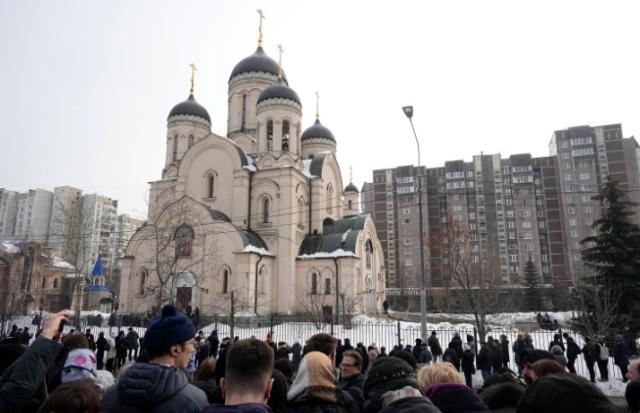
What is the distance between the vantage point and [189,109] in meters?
39.9

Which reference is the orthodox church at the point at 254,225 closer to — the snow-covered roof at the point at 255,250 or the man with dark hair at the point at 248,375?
the snow-covered roof at the point at 255,250

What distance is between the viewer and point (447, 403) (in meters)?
3.15

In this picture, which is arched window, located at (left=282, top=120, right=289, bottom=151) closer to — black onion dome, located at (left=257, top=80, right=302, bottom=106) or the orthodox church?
the orthodox church

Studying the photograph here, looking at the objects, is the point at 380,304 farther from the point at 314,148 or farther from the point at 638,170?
the point at 638,170

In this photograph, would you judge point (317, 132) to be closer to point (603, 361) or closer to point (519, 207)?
point (603, 361)


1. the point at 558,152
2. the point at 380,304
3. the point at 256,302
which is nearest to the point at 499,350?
the point at 256,302

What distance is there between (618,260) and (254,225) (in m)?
22.7

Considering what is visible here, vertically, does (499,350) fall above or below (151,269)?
below

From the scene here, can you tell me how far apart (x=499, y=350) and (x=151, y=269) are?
2471cm

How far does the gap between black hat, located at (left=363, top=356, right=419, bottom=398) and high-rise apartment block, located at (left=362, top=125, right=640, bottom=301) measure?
5728cm

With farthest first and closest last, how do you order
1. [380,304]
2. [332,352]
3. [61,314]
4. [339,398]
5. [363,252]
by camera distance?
1. [380,304]
2. [363,252]
3. [332,352]
4. [61,314]
5. [339,398]

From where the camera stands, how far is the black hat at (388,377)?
136 inches

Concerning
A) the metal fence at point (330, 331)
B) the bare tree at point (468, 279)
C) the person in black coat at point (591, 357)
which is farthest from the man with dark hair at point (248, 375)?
the metal fence at point (330, 331)

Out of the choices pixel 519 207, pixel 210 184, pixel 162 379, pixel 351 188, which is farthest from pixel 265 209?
pixel 519 207
